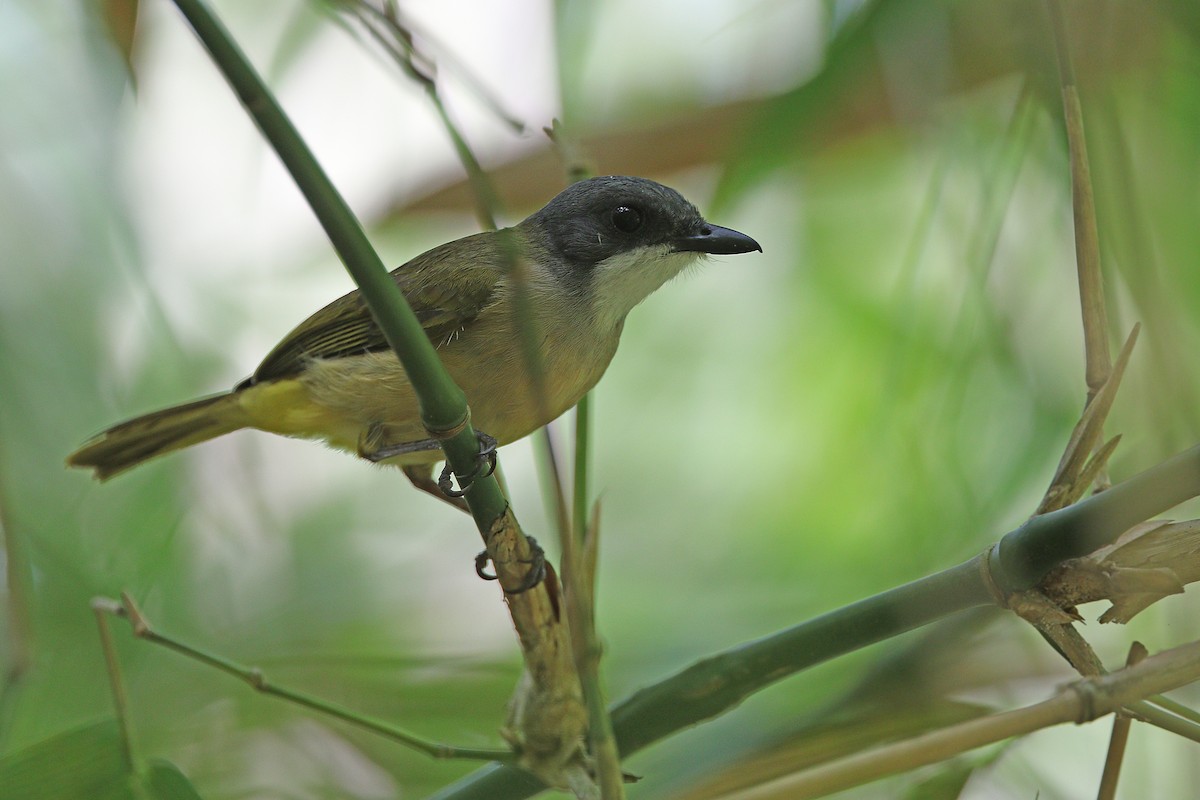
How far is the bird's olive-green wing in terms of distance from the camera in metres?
2.69

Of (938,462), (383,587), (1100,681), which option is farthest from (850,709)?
(383,587)

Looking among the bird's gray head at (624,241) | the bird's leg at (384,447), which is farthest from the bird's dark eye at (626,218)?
the bird's leg at (384,447)

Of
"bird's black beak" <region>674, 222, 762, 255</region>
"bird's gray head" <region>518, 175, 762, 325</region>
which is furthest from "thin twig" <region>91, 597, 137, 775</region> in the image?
"bird's black beak" <region>674, 222, 762, 255</region>

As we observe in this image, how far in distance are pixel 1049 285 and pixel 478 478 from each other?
1.64m

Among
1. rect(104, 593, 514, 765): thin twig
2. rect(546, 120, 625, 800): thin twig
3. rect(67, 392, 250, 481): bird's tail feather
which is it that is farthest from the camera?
rect(67, 392, 250, 481): bird's tail feather

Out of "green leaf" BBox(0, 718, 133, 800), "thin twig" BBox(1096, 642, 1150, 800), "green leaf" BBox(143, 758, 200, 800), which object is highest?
"green leaf" BBox(0, 718, 133, 800)

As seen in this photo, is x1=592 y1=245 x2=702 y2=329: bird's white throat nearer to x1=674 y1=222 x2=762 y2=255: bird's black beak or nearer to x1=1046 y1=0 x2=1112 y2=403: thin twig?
x1=674 y1=222 x2=762 y2=255: bird's black beak

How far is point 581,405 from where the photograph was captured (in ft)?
5.69

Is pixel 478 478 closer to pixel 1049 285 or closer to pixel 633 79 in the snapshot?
pixel 1049 285

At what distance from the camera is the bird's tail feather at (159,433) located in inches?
115

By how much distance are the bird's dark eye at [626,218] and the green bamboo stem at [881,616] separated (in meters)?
1.57

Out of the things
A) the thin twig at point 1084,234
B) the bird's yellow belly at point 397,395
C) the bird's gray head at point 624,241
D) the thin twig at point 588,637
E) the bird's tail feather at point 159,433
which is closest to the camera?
the thin twig at point 588,637

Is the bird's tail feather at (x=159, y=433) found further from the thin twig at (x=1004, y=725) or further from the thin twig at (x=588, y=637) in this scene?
the thin twig at (x=1004, y=725)

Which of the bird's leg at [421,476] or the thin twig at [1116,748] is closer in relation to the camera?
the thin twig at [1116,748]
